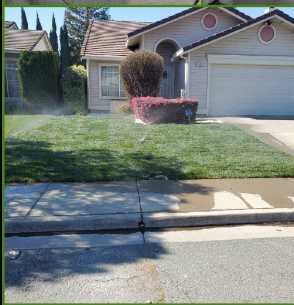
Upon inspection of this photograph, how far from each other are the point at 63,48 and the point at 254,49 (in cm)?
831

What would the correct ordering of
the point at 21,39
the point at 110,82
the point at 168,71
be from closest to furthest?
the point at 21,39, the point at 110,82, the point at 168,71

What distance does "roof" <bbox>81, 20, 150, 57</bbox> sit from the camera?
16556mm

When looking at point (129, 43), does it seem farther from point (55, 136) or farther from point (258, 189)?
point (258, 189)

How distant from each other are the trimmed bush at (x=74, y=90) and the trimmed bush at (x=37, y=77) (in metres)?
3.63

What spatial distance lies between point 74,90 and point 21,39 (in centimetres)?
772

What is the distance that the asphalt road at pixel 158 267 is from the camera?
10.0ft

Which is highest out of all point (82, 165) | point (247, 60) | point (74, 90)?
point (247, 60)

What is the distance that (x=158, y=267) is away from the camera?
141 inches

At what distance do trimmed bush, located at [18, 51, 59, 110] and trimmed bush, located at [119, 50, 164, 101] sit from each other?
4.15 metres

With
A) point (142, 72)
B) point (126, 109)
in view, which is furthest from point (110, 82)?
point (142, 72)

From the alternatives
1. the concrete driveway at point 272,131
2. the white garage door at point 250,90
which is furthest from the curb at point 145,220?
Answer: the white garage door at point 250,90

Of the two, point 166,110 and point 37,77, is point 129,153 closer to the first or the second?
point 37,77

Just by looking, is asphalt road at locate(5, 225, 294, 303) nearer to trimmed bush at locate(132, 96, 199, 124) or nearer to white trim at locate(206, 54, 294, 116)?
trimmed bush at locate(132, 96, 199, 124)

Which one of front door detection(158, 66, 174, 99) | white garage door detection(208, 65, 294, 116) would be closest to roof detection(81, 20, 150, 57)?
front door detection(158, 66, 174, 99)
